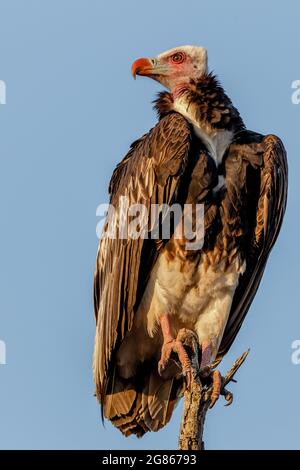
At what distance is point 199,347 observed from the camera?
1333 cm

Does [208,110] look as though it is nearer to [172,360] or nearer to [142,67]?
[142,67]

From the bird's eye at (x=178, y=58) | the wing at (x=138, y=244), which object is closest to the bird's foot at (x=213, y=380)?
the wing at (x=138, y=244)

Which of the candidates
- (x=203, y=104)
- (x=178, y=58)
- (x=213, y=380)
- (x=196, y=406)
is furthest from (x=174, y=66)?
(x=196, y=406)

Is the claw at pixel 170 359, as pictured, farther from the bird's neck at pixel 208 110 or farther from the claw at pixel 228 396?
the bird's neck at pixel 208 110

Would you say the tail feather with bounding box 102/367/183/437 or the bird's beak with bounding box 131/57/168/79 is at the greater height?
the bird's beak with bounding box 131/57/168/79

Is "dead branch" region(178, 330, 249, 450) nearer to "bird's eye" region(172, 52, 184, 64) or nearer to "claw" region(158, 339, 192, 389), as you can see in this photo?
"claw" region(158, 339, 192, 389)

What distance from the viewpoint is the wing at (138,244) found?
13156mm

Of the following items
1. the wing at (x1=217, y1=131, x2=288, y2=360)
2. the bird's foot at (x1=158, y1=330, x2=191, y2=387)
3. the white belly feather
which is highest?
the wing at (x1=217, y1=131, x2=288, y2=360)

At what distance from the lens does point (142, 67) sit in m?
14.5

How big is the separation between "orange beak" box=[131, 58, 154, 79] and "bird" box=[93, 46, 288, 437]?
520 millimetres

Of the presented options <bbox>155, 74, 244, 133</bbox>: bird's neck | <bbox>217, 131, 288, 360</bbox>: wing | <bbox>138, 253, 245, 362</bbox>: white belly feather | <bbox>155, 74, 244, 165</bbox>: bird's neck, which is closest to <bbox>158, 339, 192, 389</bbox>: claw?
<bbox>138, 253, 245, 362</bbox>: white belly feather

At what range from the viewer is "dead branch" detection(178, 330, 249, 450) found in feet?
37.2

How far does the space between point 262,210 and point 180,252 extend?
37.5 inches
